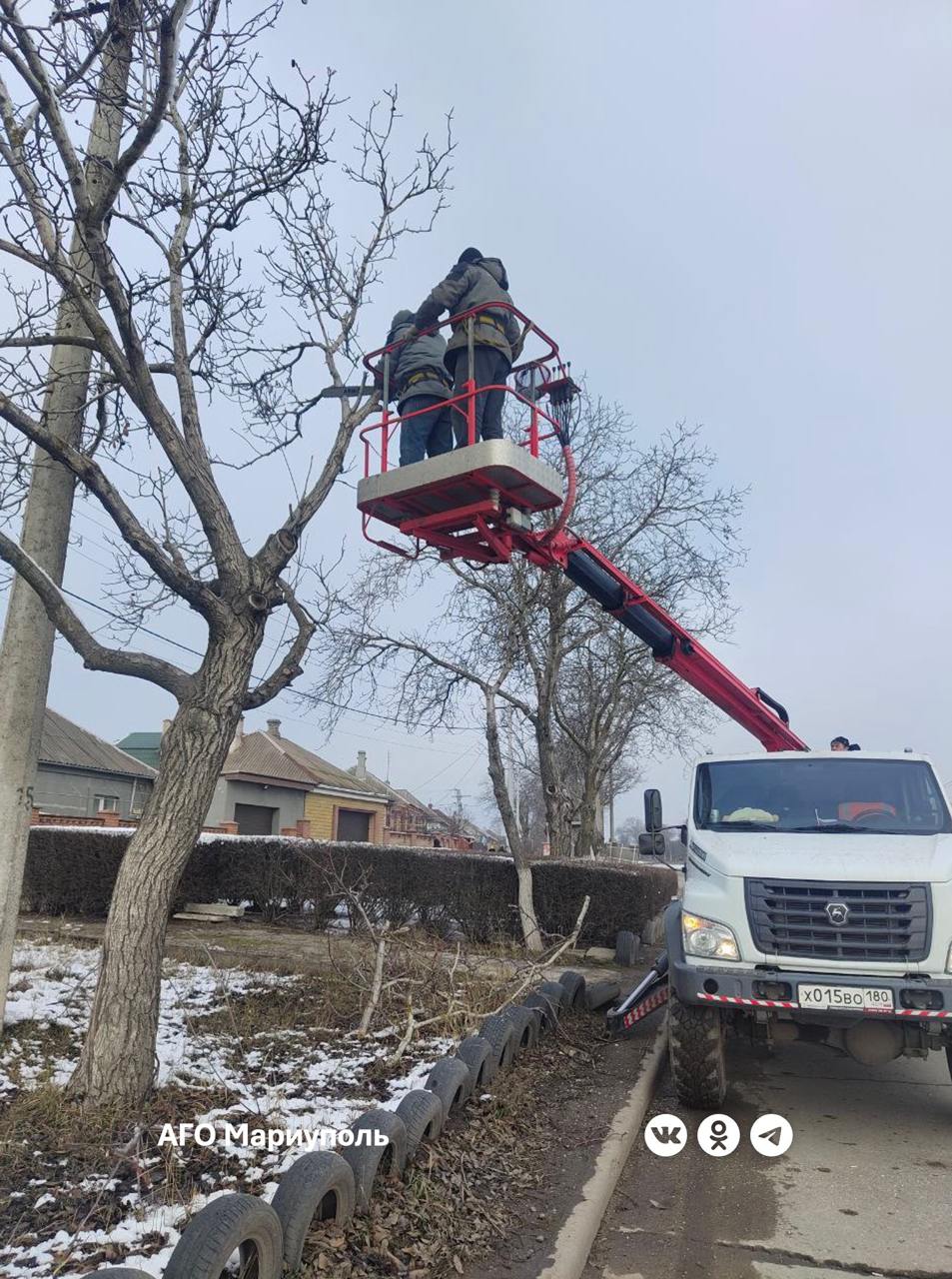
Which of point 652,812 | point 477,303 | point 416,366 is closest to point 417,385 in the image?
point 416,366

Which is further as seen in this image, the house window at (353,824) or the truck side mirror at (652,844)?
the house window at (353,824)

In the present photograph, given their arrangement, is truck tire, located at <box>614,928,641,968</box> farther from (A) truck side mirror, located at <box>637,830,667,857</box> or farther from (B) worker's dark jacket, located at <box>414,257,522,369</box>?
(B) worker's dark jacket, located at <box>414,257,522,369</box>

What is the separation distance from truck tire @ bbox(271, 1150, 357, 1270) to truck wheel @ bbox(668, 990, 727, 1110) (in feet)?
8.62

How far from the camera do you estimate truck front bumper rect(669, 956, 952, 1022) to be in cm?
481

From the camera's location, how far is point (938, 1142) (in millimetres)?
5164

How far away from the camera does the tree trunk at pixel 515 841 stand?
38.5 ft

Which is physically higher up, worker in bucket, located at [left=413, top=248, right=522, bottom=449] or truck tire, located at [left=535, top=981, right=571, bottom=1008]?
worker in bucket, located at [left=413, top=248, right=522, bottom=449]

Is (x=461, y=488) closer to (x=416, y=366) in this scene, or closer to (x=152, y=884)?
(x=416, y=366)

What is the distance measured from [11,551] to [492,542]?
3.56 metres

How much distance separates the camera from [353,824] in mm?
38969

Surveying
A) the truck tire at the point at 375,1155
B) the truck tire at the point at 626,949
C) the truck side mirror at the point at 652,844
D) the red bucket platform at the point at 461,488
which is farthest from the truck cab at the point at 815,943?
the truck tire at the point at 626,949

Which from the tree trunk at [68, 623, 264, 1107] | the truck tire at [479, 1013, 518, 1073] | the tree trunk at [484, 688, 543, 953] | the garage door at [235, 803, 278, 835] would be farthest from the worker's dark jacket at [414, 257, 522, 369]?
the garage door at [235, 803, 278, 835]

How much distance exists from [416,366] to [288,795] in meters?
29.1

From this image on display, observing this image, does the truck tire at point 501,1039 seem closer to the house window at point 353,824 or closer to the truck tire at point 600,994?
the truck tire at point 600,994
